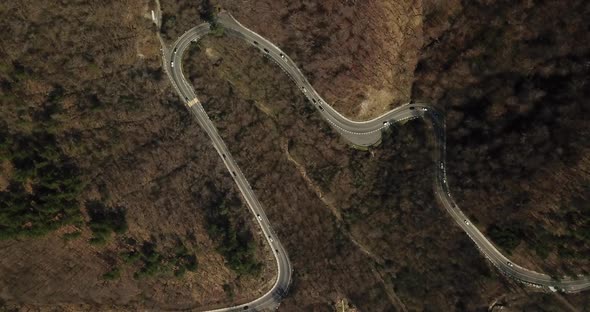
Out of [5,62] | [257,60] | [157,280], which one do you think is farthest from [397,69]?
[5,62]

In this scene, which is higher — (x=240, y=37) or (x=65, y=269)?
(x=240, y=37)

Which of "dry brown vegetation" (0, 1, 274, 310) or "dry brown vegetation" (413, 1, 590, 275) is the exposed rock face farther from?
"dry brown vegetation" (0, 1, 274, 310)

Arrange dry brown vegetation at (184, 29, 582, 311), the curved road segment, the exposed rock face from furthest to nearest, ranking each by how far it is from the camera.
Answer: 1. the curved road segment
2. dry brown vegetation at (184, 29, 582, 311)
3. the exposed rock face

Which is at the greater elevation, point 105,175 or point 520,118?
point 520,118

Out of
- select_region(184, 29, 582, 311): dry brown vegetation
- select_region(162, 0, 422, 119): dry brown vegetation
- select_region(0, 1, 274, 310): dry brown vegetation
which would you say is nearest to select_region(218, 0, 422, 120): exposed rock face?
select_region(162, 0, 422, 119): dry brown vegetation

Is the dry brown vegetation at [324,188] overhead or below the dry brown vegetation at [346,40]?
below

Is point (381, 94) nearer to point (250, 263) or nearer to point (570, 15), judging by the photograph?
point (570, 15)

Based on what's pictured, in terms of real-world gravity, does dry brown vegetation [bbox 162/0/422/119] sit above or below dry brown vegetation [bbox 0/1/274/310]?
above

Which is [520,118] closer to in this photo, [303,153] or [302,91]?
[302,91]

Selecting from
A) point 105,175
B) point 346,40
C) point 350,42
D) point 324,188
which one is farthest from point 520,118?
point 105,175

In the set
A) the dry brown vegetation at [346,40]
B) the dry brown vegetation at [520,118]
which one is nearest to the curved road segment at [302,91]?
the dry brown vegetation at [346,40]

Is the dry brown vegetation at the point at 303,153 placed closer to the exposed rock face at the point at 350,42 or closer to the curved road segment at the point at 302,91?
the exposed rock face at the point at 350,42
